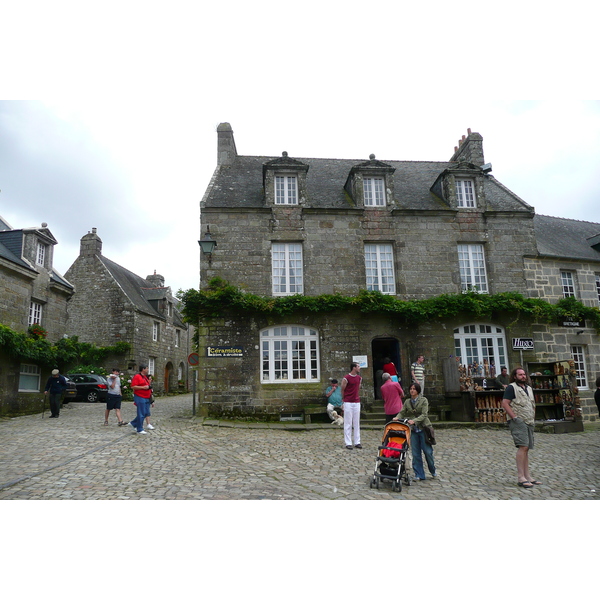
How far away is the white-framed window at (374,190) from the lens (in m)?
15.7

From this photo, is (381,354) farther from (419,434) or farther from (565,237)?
(419,434)

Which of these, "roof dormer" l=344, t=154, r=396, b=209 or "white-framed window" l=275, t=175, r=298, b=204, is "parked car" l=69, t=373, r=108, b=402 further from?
"roof dormer" l=344, t=154, r=396, b=209

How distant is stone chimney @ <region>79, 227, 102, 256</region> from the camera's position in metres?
26.7

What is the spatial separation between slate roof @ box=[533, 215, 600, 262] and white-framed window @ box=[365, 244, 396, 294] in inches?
205

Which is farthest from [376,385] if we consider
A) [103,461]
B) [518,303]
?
[103,461]

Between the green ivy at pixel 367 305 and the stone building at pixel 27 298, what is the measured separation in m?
6.09

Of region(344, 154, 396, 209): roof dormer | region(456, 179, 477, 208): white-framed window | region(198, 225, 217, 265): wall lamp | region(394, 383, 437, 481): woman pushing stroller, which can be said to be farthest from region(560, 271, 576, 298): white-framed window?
region(198, 225, 217, 265): wall lamp

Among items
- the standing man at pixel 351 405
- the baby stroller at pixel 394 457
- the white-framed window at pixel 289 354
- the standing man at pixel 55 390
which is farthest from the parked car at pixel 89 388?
the baby stroller at pixel 394 457

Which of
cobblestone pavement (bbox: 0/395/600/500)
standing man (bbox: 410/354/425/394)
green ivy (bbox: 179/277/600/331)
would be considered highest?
green ivy (bbox: 179/277/600/331)

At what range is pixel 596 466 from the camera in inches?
316

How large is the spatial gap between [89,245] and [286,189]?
1630 cm

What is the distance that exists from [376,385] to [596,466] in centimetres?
768

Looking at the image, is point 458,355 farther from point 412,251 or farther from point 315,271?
point 315,271

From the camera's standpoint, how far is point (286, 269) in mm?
14766
